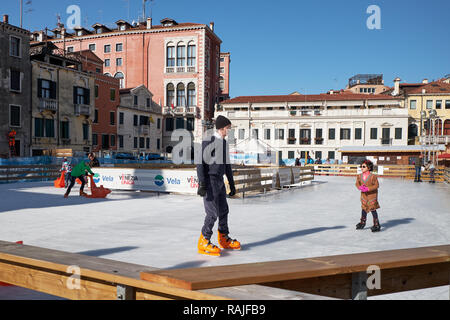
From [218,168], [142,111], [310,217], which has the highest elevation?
[142,111]

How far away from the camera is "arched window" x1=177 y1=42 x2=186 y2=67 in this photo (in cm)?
5241

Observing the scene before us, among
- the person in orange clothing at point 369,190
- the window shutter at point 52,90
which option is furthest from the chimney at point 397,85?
the person in orange clothing at point 369,190

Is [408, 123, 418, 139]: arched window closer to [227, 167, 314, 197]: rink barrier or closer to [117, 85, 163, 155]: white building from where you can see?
[117, 85, 163, 155]: white building

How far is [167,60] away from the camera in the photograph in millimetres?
53188

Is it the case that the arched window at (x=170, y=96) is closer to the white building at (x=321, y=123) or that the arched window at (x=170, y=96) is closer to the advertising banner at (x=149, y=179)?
the white building at (x=321, y=123)

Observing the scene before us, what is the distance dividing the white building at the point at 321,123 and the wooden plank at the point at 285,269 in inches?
1817

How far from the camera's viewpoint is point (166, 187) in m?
15.4

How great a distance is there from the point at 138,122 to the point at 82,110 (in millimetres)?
11408

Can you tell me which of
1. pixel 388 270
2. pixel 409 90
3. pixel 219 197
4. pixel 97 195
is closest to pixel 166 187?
pixel 97 195

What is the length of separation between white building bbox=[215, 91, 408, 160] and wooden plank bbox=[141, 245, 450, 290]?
4615cm

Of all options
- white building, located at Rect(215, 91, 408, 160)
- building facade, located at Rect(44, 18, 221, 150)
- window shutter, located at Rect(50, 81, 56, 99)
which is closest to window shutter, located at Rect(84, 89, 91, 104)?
window shutter, located at Rect(50, 81, 56, 99)

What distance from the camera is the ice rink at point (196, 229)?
5.89 metres

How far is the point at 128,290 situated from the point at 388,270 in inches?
67.1
